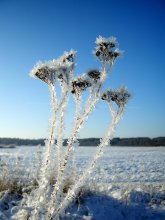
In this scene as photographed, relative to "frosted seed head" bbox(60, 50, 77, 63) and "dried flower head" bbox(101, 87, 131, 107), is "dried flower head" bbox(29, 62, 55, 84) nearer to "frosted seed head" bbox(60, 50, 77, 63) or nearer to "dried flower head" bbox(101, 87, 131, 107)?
"frosted seed head" bbox(60, 50, 77, 63)

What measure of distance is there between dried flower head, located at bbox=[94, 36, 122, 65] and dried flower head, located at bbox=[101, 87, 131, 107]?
305 millimetres

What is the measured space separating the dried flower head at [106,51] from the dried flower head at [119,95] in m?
0.30

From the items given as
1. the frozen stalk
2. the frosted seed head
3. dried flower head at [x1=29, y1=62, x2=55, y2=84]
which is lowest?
the frozen stalk

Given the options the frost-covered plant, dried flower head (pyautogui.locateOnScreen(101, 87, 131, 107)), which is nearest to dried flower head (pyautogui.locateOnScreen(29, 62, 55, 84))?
the frost-covered plant

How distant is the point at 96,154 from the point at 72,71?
825mm

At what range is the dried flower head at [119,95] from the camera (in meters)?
3.04

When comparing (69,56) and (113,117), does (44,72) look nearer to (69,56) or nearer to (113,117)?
(69,56)

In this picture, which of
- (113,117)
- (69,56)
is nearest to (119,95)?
(113,117)

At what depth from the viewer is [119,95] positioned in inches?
120

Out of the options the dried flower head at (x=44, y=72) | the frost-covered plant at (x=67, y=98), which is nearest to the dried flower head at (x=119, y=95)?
the frost-covered plant at (x=67, y=98)

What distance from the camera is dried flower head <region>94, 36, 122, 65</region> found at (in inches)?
113

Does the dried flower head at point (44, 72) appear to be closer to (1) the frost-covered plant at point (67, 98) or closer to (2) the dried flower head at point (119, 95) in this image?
(1) the frost-covered plant at point (67, 98)

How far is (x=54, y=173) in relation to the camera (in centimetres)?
728

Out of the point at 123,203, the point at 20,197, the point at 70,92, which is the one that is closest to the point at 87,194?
the point at 123,203
